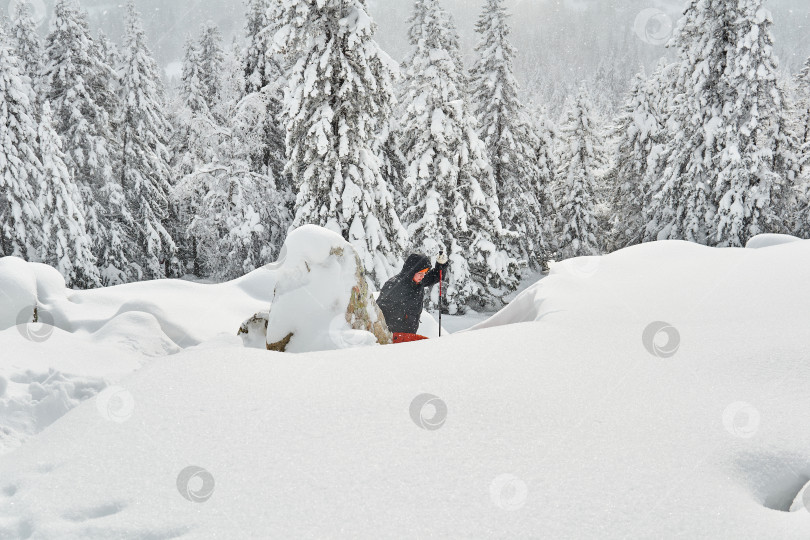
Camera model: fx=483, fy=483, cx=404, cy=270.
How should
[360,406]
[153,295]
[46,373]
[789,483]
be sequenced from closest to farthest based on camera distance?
[789,483]
[360,406]
[46,373]
[153,295]

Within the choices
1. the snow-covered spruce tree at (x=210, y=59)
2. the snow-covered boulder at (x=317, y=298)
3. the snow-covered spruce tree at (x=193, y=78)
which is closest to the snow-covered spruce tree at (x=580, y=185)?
the snow-covered spruce tree at (x=210, y=59)

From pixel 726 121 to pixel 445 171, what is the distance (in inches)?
372

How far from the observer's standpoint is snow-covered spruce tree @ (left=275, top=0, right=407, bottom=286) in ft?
37.4

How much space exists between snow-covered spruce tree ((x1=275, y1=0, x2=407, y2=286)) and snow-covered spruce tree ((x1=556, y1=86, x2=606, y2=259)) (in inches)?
646

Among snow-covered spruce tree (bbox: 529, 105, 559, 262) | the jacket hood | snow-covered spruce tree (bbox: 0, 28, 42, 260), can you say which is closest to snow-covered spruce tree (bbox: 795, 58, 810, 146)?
snow-covered spruce tree (bbox: 529, 105, 559, 262)

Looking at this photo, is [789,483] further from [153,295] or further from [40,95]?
[40,95]

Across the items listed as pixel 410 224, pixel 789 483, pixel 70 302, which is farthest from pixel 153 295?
pixel 410 224

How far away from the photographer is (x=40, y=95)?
1820 centimetres

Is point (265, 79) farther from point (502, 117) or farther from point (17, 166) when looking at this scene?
point (502, 117)

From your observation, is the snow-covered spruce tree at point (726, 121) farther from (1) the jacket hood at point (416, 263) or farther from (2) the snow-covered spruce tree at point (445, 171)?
(1) the jacket hood at point (416, 263)

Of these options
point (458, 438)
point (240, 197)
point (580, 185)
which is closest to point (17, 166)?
point (240, 197)

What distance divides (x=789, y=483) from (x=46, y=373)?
221 inches

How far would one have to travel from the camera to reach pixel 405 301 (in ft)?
23.8

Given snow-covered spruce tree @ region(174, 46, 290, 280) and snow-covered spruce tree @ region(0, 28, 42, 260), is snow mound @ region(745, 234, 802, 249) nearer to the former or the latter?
snow-covered spruce tree @ region(174, 46, 290, 280)
